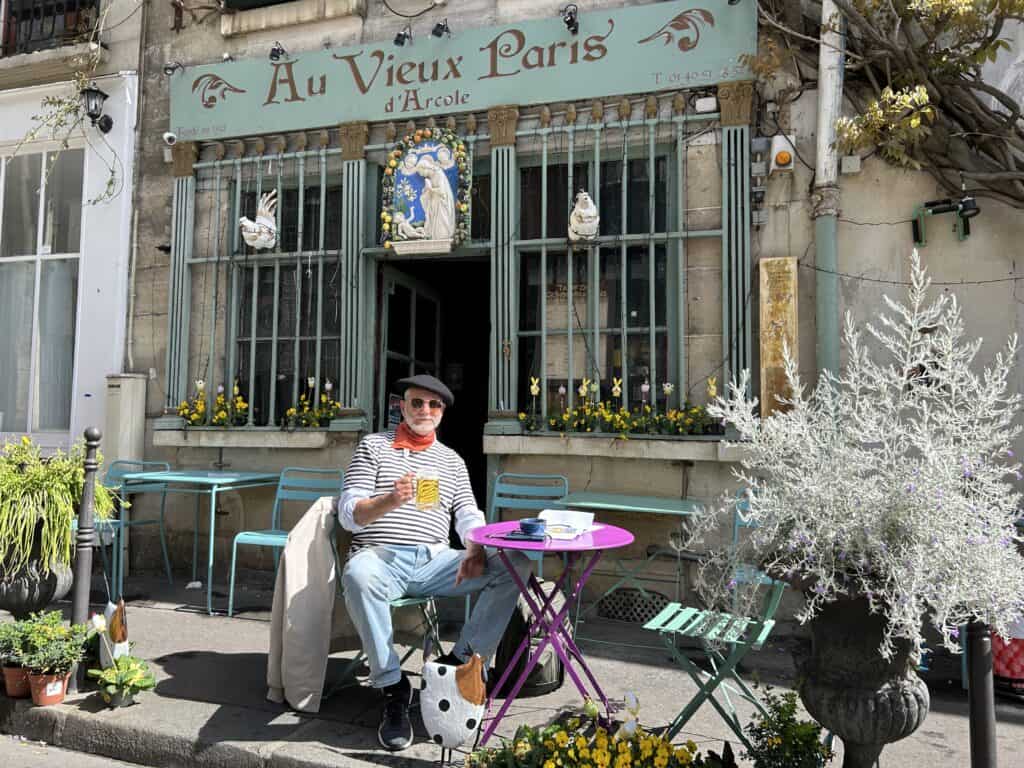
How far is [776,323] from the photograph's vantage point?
5.57m

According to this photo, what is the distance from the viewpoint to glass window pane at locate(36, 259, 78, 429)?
7973 mm

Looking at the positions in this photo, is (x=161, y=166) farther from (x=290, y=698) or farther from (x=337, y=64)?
(x=290, y=698)

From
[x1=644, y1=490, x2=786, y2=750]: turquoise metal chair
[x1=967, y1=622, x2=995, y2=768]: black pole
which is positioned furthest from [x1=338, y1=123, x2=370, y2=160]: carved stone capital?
[x1=967, y1=622, x2=995, y2=768]: black pole

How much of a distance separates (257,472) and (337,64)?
3665 mm

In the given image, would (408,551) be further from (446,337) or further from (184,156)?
(184,156)

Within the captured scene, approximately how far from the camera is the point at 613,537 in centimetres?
358

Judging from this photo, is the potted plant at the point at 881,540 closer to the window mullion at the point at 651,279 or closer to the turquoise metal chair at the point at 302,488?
the window mullion at the point at 651,279

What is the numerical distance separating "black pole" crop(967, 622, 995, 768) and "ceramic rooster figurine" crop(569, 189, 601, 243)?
427 centimetres

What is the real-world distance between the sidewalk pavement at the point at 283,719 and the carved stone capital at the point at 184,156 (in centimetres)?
452

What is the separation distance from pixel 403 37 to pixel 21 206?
469cm

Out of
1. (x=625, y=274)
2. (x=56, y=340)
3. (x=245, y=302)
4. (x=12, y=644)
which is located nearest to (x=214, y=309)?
(x=245, y=302)

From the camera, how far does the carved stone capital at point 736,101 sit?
582cm

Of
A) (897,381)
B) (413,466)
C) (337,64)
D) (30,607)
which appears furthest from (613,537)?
(337,64)

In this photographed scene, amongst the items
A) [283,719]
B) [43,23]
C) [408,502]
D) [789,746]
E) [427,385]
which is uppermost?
[43,23]
